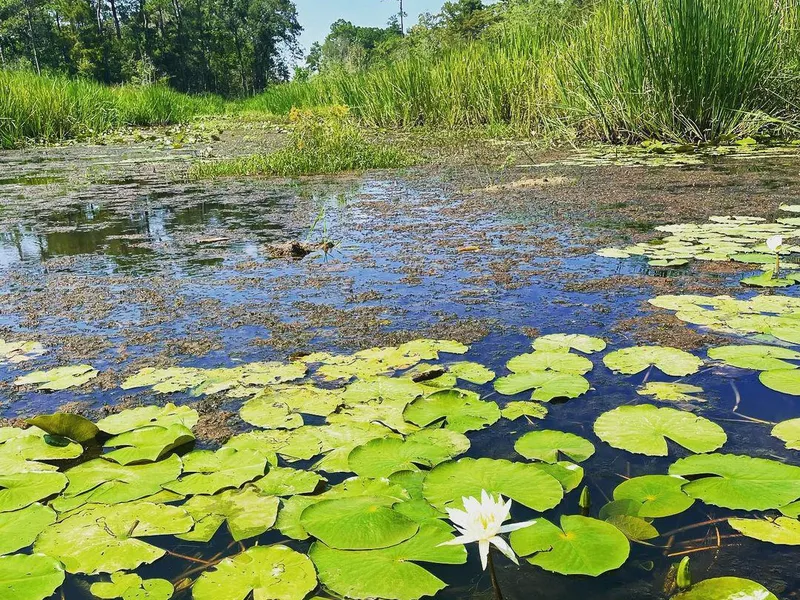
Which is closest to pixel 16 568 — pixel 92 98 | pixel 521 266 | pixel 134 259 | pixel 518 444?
pixel 518 444

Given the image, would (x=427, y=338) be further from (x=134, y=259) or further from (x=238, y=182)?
(x=238, y=182)

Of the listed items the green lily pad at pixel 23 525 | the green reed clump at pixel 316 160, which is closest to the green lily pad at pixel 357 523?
the green lily pad at pixel 23 525

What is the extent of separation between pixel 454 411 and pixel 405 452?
0.17 meters

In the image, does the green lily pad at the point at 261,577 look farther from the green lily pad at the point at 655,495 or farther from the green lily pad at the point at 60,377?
the green lily pad at the point at 60,377

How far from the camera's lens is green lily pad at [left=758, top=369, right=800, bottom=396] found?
1213 millimetres

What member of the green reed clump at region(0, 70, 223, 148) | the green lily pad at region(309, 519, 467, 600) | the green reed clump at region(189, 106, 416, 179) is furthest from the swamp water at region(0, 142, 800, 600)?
the green reed clump at region(0, 70, 223, 148)

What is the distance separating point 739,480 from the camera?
926mm

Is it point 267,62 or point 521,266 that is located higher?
point 267,62

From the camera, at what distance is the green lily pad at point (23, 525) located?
886 millimetres

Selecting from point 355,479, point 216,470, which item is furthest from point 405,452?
point 216,470

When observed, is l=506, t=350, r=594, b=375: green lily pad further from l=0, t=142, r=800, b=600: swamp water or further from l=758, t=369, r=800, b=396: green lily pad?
l=758, t=369, r=800, b=396: green lily pad

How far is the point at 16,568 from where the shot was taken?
82cm

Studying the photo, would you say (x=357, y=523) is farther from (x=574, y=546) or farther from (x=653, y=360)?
(x=653, y=360)

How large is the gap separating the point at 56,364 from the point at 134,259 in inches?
44.0
